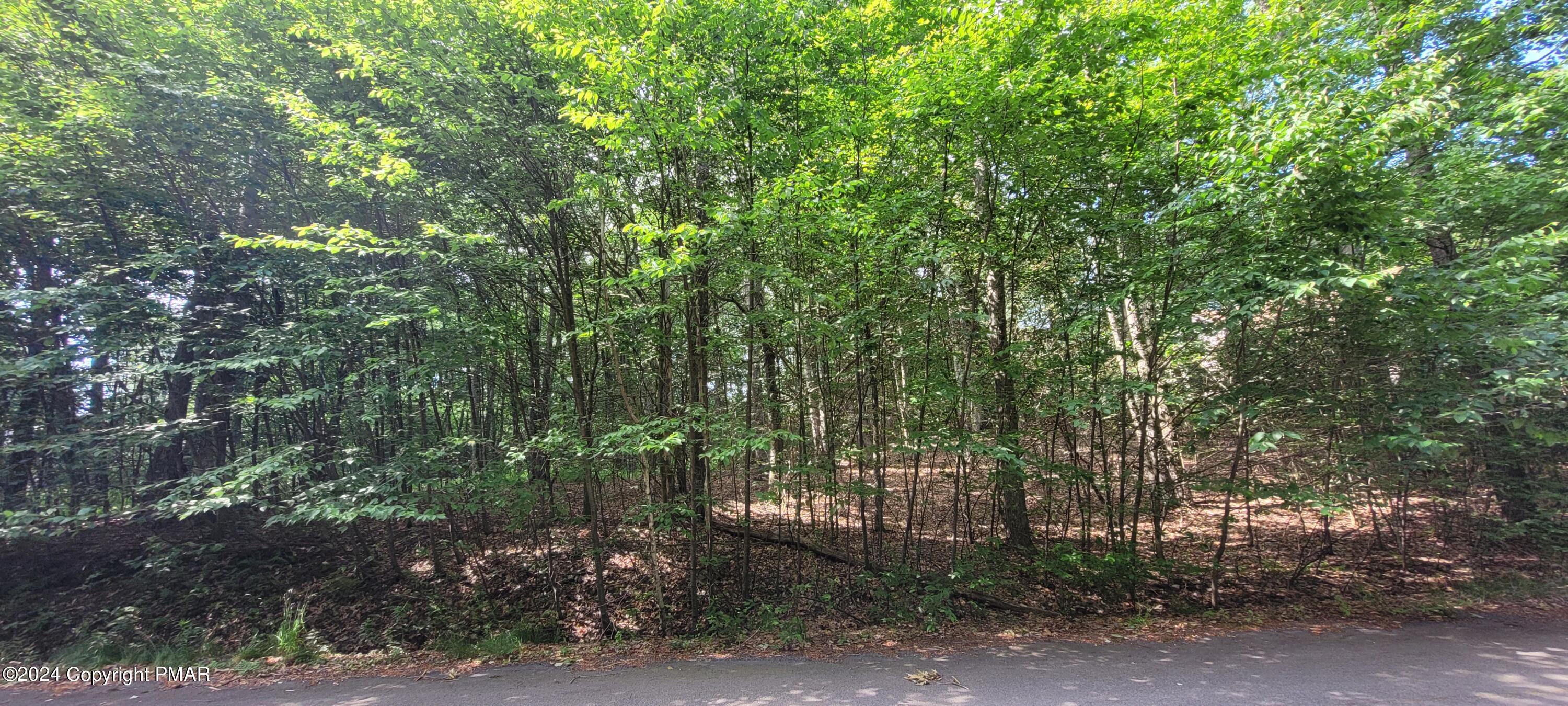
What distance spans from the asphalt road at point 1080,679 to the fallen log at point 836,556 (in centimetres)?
135

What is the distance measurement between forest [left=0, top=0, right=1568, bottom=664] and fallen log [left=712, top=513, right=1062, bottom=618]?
0.10 m

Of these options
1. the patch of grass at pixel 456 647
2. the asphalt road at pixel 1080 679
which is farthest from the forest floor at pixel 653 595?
the asphalt road at pixel 1080 679

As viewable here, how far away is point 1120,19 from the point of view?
218 inches

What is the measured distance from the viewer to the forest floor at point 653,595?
5832 millimetres

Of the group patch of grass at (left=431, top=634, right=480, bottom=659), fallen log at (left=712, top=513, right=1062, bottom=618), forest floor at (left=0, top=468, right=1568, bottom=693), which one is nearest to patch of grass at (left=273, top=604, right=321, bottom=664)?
forest floor at (left=0, top=468, right=1568, bottom=693)

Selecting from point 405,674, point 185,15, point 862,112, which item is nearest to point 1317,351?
point 862,112

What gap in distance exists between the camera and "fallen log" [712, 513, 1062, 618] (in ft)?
21.8

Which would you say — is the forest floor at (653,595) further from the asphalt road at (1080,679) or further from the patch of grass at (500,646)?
the asphalt road at (1080,679)

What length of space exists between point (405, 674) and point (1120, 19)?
33.8 ft

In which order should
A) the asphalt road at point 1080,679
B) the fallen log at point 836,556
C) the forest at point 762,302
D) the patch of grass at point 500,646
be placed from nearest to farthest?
the asphalt road at point 1080,679 < the forest at point 762,302 < the patch of grass at point 500,646 < the fallen log at point 836,556

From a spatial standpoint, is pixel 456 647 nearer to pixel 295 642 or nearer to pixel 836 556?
pixel 295 642

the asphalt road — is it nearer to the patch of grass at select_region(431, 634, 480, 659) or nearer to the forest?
the patch of grass at select_region(431, 634, 480, 659)

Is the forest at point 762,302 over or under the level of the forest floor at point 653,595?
over

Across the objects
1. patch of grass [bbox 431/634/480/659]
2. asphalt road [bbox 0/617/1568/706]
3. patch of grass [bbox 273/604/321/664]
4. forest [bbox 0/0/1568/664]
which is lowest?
patch of grass [bbox 431/634/480/659]
